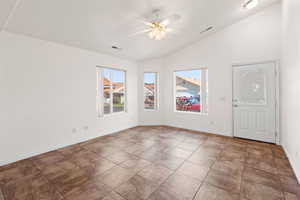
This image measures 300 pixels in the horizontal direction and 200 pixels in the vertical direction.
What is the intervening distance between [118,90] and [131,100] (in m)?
0.66

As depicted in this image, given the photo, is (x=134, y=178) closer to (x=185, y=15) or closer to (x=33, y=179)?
(x=33, y=179)

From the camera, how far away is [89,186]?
1.90 m

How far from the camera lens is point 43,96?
9.75 ft

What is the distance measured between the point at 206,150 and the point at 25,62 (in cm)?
442

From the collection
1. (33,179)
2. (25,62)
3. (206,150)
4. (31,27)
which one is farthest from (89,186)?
(31,27)

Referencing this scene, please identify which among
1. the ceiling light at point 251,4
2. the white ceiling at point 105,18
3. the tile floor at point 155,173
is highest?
the ceiling light at point 251,4

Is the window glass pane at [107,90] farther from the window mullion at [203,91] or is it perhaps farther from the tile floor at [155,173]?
the window mullion at [203,91]

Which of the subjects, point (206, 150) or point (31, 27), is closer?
point (31, 27)

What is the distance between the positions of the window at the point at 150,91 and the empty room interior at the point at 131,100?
700 millimetres

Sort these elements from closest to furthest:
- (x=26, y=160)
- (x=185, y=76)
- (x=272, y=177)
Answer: (x=272, y=177) → (x=26, y=160) → (x=185, y=76)

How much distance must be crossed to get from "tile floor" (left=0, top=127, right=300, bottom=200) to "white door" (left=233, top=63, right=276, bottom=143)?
1.24ft

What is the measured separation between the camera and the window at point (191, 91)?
177 inches

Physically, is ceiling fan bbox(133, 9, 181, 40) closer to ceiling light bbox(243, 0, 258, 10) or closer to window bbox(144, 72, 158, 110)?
ceiling light bbox(243, 0, 258, 10)

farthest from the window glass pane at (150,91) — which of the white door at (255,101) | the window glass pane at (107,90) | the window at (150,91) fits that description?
the white door at (255,101)
